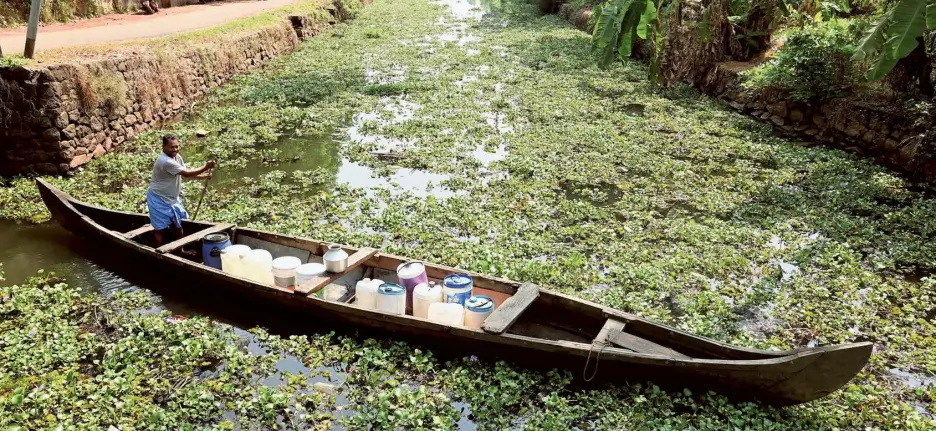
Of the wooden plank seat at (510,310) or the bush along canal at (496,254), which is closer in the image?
the bush along canal at (496,254)

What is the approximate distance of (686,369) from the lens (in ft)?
17.3

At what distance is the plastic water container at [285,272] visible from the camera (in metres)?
6.96

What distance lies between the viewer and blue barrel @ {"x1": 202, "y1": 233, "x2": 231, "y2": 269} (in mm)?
7473

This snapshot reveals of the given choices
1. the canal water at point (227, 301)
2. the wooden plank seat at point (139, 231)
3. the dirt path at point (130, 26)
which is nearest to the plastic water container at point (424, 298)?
the canal water at point (227, 301)

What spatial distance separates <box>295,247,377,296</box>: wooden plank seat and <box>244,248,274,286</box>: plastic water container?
76cm

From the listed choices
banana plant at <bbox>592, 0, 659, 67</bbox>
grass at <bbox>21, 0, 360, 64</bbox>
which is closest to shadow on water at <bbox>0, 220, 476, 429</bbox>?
banana plant at <bbox>592, 0, 659, 67</bbox>

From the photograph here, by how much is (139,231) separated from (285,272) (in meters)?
2.34

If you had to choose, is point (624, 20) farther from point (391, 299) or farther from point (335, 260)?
point (335, 260)

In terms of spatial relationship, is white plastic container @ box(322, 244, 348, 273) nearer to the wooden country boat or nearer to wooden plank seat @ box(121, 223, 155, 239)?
the wooden country boat

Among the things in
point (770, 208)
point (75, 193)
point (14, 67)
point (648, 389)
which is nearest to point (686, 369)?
point (648, 389)

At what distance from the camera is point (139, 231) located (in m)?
7.84

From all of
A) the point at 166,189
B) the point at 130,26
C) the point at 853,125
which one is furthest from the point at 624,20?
→ the point at 130,26

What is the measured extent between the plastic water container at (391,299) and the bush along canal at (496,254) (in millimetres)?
436

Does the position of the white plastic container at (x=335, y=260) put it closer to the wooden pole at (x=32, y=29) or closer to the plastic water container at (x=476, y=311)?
the plastic water container at (x=476, y=311)
